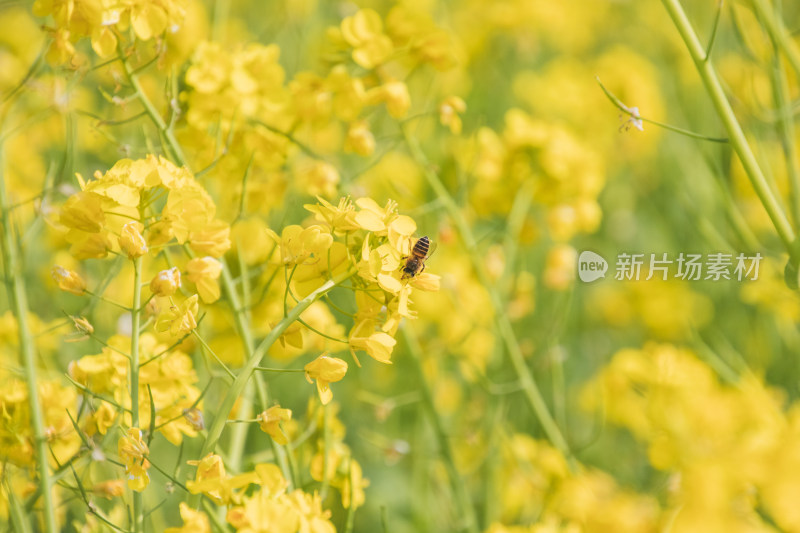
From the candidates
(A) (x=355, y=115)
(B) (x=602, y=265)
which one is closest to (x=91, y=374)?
(A) (x=355, y=115)

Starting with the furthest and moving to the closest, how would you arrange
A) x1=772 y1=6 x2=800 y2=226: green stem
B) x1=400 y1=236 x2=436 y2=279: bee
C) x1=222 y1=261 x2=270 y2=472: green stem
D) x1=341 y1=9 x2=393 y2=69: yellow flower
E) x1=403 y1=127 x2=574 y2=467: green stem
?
x1=403 y1=127 x2=574 y2=467: green stem < x1=341 y1=9 x2=393 y2=69: yellow flower < x1=772 y1=6 x2=800 y2=226: green stem < x1=222 y1=261 x2=270 y2=472: green stem < x1=400 y1=236 x2=436 y2=279: bee

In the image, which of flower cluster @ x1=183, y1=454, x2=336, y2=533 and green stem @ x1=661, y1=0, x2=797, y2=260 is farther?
green stem @ x1=661, y1=0, x2=797, y2=260

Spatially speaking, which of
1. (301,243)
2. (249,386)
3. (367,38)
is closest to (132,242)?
(301,243)

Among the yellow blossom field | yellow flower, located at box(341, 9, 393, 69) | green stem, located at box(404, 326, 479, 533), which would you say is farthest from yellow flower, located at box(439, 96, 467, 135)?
green stem, located at box(404, 326, 479, 533)

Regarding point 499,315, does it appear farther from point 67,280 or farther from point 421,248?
point 67,280

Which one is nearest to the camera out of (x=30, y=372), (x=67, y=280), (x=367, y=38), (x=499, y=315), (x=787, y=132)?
(x=67, y=280)

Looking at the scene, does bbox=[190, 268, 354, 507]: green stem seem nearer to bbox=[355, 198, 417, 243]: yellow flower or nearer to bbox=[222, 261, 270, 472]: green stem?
bbox=[355, 198, 417, 243]: yellow flower

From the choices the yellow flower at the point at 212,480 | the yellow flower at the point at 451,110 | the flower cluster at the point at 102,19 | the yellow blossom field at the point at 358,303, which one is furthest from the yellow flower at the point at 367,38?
the yellow flower at the point at 212,480
